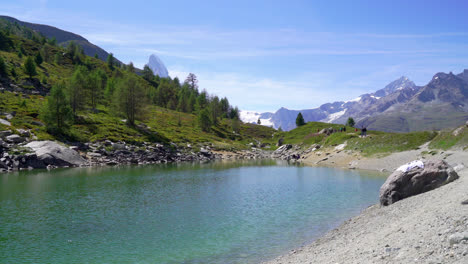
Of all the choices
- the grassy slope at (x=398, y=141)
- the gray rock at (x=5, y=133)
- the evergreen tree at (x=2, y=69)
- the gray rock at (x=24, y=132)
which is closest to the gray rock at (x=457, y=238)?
the grassy slope at (x=398, y=141)

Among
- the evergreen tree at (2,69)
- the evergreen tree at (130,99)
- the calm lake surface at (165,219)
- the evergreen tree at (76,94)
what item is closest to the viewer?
the calm lake surface at (165,219)

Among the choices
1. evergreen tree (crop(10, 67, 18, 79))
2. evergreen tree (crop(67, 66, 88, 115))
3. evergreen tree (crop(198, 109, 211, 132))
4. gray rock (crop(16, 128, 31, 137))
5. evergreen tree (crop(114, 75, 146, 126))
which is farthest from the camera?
evergreen tree (crop(198, 109, 211, 132))

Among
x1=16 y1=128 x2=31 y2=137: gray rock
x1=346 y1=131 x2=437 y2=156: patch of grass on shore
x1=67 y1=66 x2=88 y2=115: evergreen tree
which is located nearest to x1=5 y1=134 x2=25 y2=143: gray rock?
x1=16 y1=128 x2=31 y2=137: gray rock

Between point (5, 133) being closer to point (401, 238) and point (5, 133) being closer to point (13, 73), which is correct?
point (13, 73)

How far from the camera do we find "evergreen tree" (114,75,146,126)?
4587 inches

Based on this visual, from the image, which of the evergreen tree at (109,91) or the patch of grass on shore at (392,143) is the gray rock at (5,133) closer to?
the evergreen tree at (109,91)

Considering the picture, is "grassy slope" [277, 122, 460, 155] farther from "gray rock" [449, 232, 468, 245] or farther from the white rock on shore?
"gray rock" [449, 232, 468, 245]

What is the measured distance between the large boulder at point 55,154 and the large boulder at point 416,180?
241 ft

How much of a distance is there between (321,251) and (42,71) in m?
207

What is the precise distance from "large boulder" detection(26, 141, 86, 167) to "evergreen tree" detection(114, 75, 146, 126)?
39751mm

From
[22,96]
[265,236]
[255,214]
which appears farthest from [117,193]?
[22,96]

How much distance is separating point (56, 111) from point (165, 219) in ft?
250

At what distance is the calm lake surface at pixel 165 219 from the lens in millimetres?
19766

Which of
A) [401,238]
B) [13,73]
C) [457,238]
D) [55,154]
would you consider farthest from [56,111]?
[457,238]
